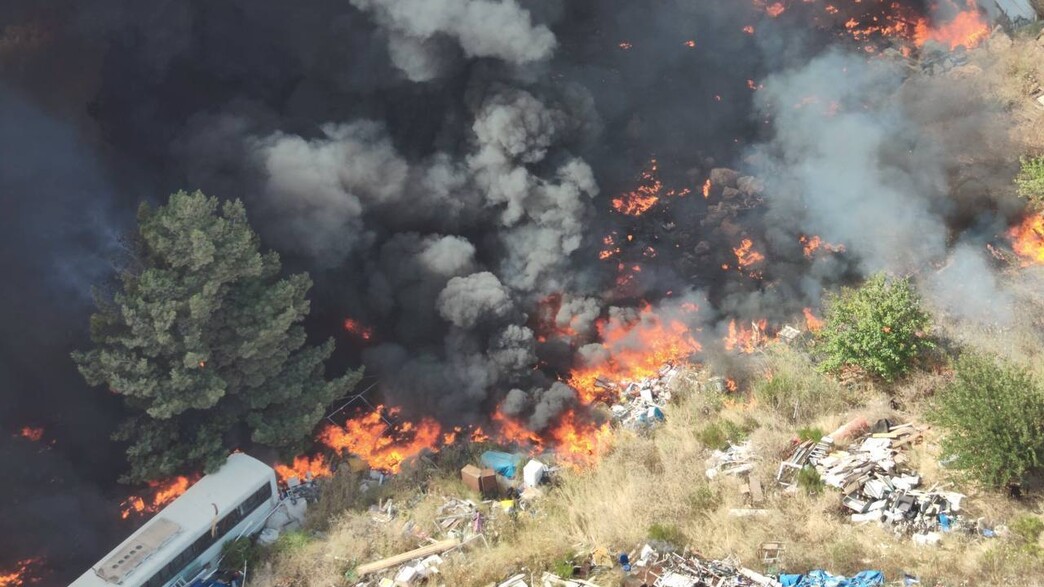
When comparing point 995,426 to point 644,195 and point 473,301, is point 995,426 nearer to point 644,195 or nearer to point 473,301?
point 473,301

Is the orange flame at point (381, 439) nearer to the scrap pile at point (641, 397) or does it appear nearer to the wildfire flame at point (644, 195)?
the scrap pile at point (641, 397)

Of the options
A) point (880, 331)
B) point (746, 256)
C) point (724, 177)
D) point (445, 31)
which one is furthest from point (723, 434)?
point (445, 31)

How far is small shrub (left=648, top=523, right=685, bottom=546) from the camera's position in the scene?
15978 millimetres

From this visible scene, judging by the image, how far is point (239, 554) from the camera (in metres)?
18.1

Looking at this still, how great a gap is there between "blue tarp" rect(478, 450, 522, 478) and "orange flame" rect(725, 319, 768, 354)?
24.6ft

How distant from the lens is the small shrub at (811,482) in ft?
54.6

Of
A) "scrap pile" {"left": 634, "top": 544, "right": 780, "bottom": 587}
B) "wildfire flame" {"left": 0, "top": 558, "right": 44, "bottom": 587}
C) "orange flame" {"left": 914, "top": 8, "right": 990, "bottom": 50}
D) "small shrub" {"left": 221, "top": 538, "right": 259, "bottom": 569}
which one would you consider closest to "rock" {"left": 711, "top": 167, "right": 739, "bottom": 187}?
"orange flame" {"left": 914, "top": 8, "right": 990, "bottom": 50}

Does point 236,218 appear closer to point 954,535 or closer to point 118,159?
point 118,159

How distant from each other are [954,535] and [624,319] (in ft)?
37.0

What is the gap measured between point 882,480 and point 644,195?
13.6 metres

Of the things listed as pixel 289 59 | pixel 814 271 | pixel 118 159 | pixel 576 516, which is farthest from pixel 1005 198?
Answer: pixel 118 159

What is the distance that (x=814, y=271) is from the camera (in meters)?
24.6

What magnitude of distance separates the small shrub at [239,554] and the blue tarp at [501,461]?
19.0 feet

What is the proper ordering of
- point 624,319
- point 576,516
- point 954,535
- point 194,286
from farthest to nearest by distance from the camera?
point 624,319
point 194,286
point 576,516
point 954,535
